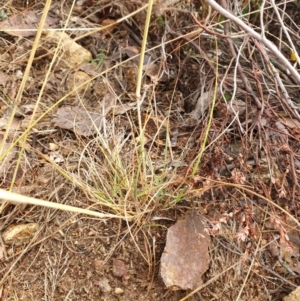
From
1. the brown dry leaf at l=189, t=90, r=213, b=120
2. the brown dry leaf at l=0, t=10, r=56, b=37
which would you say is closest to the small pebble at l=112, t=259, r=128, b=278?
the brown dry leaf at l=189, t=90, r=213, b=120

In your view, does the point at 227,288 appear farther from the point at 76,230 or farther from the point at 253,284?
the point at 76,230

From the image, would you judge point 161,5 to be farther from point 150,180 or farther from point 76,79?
point 150,180

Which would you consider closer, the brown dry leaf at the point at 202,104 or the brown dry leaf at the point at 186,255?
the brown dry leaf at the point at 186,255

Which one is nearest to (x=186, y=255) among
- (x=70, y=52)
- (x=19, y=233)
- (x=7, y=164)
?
(x=19, y=233)

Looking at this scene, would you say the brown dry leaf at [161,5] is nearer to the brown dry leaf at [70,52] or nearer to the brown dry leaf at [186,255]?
the brown dry leaf at [70,52]

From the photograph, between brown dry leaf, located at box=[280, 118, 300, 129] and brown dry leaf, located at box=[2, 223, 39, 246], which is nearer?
brown dry leaf, located at box=[2, 223, 39, 246]

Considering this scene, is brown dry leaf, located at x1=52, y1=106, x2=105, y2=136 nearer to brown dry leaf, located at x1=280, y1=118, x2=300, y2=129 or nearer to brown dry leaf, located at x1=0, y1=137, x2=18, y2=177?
brown dry leaf, located at x1=0, y1=137, x2=18, y2=177

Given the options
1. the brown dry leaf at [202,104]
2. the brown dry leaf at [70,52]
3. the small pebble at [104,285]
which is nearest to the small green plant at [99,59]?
the brown dry leaf at [70,52]

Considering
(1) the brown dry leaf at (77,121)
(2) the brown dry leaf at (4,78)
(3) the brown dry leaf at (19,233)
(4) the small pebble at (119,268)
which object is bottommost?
(3) the brown dry leaf at (19,233)
